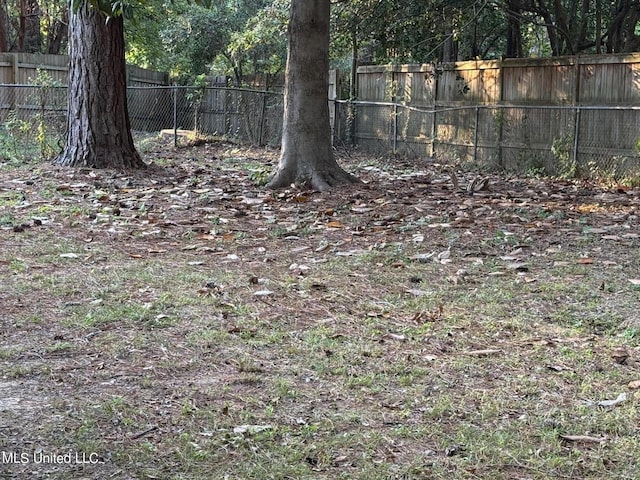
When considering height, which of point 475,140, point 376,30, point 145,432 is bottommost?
point 145,432

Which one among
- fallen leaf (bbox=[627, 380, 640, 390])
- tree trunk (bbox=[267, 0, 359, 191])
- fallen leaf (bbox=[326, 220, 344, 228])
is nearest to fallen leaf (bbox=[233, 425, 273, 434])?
fallen leaf (bbox=[627, 380, 640, 390])

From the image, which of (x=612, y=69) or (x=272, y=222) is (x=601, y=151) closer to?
(x=612, y=69)

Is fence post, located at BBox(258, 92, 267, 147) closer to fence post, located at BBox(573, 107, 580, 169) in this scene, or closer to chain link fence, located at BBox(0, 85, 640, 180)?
chain link fence, located at BBox(0, 85, 640, 180)

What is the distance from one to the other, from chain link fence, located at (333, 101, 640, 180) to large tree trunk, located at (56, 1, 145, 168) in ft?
21.5

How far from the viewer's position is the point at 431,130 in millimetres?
17000

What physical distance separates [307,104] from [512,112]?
17.5ft

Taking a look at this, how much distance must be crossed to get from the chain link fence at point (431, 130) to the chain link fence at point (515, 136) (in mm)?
17

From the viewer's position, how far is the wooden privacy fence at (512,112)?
13.0 m

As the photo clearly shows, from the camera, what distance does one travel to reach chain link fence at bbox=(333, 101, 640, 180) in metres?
13.0

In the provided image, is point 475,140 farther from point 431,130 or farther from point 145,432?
point 145,432

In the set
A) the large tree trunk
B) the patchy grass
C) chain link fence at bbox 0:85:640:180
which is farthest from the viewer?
chain link fence at bbox 0:85:640:180

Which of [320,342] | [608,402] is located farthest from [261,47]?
[608,402]

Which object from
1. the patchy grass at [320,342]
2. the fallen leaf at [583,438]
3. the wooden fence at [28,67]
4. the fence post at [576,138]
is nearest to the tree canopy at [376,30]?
the wooden fence at [28,67]

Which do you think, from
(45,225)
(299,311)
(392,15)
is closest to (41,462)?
(299,311)
